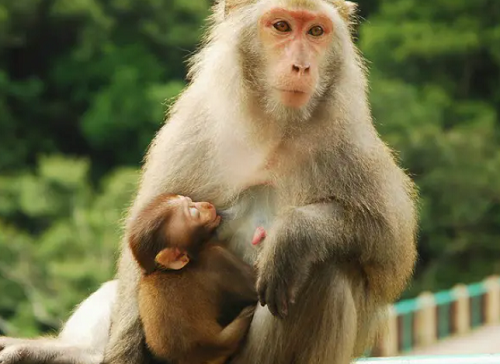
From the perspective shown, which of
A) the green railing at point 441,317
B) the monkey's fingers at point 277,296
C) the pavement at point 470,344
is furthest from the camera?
the green railing at point 441,317

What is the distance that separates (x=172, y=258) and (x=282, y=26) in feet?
2.91

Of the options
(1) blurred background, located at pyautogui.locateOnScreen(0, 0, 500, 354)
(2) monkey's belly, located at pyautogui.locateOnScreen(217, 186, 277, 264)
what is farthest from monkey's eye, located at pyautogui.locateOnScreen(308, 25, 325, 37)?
(1) blurred background, located at pyautogui.locateOnScreen(0, 0, 500, 354)

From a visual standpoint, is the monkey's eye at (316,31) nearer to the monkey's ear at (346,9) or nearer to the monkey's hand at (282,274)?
the monkey's ear at (346,9)

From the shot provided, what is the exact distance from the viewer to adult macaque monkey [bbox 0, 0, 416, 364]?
10.0 ft

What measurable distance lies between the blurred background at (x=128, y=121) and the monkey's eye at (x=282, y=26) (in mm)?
14647

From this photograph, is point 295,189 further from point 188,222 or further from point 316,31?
point 316,31

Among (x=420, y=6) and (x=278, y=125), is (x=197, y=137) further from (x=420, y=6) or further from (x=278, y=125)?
(x=420, y=6)

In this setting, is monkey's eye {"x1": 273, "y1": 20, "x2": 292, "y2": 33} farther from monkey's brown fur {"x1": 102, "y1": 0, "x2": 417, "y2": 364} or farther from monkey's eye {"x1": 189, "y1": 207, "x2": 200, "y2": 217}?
monkey's eye {"x1": 189, "y1": 207, "x2": 200, "y2": 217}

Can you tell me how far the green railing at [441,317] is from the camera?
1437 cm

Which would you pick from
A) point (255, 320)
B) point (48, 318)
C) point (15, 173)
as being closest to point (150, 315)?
point (255, 320)

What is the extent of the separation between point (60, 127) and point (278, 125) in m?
23.5

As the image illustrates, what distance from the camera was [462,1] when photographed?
23734 millimetres

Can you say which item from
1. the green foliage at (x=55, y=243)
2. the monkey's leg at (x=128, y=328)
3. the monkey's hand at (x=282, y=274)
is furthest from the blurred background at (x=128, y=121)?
the monkey's hand at (x=282, y=274)

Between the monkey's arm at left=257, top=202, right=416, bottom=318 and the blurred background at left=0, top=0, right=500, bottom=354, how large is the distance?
1462cm
